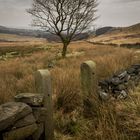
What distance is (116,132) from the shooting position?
4426 mm

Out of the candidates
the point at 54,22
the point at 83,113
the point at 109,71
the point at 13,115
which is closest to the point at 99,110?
the point at 83,113

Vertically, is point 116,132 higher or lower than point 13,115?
lower

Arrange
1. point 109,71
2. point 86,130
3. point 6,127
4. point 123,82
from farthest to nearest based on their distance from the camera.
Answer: point 109,71
point 123,82
point 86,130
point 6,127

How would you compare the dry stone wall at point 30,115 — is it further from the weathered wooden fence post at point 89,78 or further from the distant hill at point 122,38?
the distant hill at point 122,38

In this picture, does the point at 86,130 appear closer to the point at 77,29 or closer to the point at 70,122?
the point at 70,122

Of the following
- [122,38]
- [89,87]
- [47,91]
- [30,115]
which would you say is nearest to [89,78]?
[89,87]

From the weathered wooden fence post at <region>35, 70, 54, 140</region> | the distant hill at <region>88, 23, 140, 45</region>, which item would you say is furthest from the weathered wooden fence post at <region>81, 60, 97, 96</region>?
the distant hill at <region>88, 23, 140, 45</region>

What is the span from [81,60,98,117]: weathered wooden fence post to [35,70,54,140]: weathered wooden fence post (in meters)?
0.96

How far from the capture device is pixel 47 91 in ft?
15.8

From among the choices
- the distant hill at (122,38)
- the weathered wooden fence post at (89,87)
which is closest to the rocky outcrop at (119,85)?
the weathered wooden fence post at (89,87)

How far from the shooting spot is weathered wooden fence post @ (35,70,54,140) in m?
4.77

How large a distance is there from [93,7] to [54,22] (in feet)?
11.9

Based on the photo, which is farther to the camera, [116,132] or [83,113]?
[83,113]

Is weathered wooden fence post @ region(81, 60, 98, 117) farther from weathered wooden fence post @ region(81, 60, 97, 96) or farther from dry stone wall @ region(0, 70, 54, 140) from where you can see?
dry stone wall @ region(0, 70, 54, 140)
